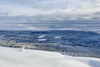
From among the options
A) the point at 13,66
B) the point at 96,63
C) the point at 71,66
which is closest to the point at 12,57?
the point at 13,66

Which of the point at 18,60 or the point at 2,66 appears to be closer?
the point at 2,66

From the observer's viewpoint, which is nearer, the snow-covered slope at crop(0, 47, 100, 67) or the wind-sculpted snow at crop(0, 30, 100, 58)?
the snow-covered slope at crop(0, 47, 100, 67)

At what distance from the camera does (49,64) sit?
311 inches

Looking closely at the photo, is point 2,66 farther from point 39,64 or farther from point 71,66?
point 71,66

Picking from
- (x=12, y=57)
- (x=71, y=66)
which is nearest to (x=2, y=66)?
(x=12, y=57)

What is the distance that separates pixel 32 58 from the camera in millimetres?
8523

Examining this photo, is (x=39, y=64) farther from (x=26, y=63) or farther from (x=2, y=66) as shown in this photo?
(x=2, y=66)

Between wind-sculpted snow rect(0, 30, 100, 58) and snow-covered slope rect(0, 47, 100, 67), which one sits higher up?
snow-covered slope rect(0, 47, 100, 67)

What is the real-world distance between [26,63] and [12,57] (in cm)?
119

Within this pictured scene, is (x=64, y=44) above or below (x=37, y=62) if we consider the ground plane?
below

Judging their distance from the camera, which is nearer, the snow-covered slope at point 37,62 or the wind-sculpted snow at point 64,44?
the snow-covered slope at point 37,62

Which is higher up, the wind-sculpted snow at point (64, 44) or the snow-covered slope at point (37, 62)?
the snow-covered slope at point (37, 62)

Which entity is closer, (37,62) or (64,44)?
(37,62)

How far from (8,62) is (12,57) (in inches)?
25.8
